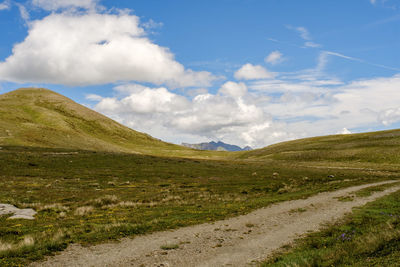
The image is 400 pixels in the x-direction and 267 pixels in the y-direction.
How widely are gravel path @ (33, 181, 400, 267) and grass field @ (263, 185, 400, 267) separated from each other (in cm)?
120

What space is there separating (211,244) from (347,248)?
684cm

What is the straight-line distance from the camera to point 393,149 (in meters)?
101

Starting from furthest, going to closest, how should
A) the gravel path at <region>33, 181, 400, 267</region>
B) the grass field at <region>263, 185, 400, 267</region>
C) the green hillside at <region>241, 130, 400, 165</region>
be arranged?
1. the green hillside at <region>241, 130, 400, 165</region>
2. the gravel path at <region>33, 181, 400, 267</region>
3. the grass field at <region>263, 185, 400, 267</region>

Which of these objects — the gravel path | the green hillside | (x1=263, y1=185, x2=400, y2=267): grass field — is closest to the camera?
(x1=263, y1=185, x2=400, y2=267): grass field

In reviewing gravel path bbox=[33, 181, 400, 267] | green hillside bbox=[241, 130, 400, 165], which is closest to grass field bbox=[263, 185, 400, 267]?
gravel path bbox=[33, 181, 400, 267]

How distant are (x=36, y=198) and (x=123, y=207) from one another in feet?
39.5

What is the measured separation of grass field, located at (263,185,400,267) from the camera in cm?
912

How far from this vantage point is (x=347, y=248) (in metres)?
11.1

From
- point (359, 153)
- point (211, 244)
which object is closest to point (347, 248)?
point (211, 244)

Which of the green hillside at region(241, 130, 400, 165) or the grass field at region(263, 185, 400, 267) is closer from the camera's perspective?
the grass field at region(263, 185, 400, 267)

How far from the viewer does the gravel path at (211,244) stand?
1220 centimetres

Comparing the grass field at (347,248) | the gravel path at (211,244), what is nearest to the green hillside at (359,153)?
the gravel path at (211,244)

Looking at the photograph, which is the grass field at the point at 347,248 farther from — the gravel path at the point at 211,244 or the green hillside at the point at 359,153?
the green hillside at the point at 359,153

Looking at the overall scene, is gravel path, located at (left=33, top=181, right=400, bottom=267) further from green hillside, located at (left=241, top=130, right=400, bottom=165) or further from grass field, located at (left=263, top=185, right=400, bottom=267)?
green hillside, located at (left=241, top=130, right=400, bottom=165)
